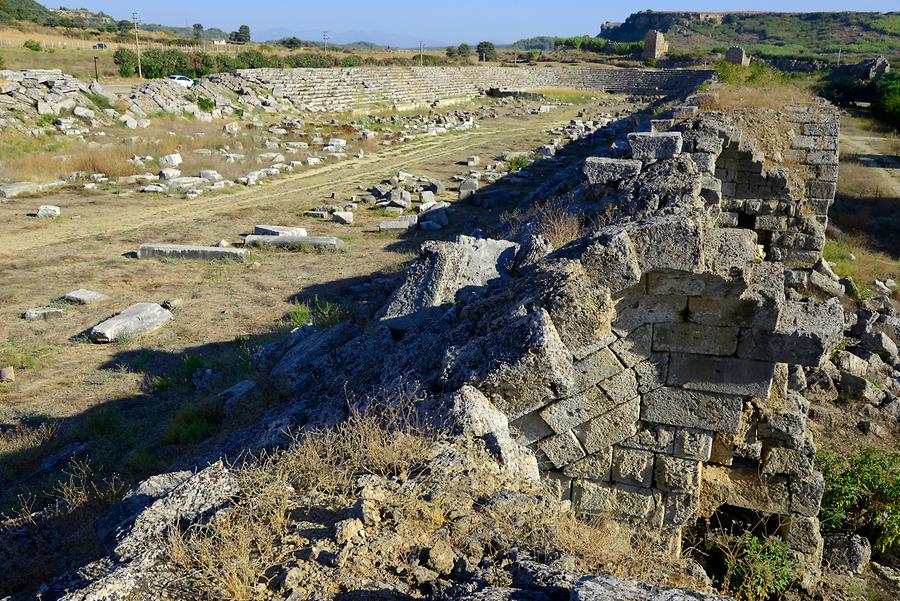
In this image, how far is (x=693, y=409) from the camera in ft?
15.7

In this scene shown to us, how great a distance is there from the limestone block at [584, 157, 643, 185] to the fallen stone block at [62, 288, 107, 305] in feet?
30.6

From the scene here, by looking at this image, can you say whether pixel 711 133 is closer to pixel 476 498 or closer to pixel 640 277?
pixel 640 277

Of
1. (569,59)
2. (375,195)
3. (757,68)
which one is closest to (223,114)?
(375,195)

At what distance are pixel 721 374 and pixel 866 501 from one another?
3.13 metres

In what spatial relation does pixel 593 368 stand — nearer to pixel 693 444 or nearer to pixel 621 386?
pixel 621 386

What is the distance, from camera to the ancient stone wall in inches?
1513

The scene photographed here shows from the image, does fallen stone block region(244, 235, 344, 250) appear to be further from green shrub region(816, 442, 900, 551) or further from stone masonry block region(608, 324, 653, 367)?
stone masonry block region(608, 324, 653, 367)

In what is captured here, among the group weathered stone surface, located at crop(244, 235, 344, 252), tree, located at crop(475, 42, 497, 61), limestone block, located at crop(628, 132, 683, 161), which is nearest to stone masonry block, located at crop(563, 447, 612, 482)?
limestone block, located at crop(628, 132, 683, 161)

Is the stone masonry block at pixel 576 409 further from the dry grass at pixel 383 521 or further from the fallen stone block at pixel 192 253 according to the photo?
the fallen stone block at pixel 192 253

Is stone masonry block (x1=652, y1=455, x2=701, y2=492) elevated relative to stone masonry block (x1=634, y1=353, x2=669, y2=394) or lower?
lower

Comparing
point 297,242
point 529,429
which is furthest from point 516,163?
point 529,429

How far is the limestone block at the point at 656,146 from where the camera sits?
9922 millimetres

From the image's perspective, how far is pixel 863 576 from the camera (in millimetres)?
6004

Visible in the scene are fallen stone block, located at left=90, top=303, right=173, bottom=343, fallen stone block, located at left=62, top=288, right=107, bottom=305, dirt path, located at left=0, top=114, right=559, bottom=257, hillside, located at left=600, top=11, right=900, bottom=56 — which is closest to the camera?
fallen stone block, located at left=90, top=303, right=173, bottom=343
